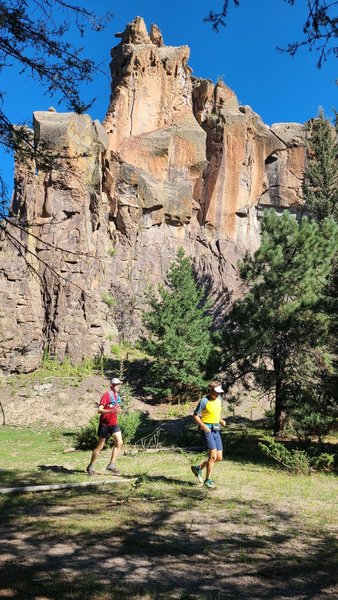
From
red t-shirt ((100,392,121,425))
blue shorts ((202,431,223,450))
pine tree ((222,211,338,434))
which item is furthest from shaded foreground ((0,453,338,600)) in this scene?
pine tree ((222,211,338,434))

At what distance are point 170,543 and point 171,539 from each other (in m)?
0.15

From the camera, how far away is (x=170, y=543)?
5062mm

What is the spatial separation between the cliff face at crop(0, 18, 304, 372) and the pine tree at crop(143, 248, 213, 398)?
400cm

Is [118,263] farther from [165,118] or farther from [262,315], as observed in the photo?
[262,315]

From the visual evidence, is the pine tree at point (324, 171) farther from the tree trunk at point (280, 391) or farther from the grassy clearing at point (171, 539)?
the grassy clearing at point (171, 539)

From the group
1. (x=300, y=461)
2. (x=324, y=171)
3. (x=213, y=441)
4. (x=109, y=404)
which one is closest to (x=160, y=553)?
(x=213, y=441)

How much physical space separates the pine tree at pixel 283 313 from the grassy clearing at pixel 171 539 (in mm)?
5493

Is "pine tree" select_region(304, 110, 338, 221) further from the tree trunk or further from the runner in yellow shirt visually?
the runner in yellow shirt

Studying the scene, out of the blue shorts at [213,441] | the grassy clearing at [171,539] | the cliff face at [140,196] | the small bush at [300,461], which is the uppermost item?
the cliff face at [140,196]

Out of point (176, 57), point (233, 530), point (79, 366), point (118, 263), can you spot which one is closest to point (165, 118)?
point (176, 57)

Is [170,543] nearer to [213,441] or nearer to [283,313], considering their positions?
[213,441]

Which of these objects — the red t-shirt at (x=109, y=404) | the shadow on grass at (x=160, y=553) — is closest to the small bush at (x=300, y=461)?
the red t-shirt at (x=109, y=404)

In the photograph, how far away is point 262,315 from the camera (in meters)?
14.4

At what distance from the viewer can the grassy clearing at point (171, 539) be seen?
3.91 metres
